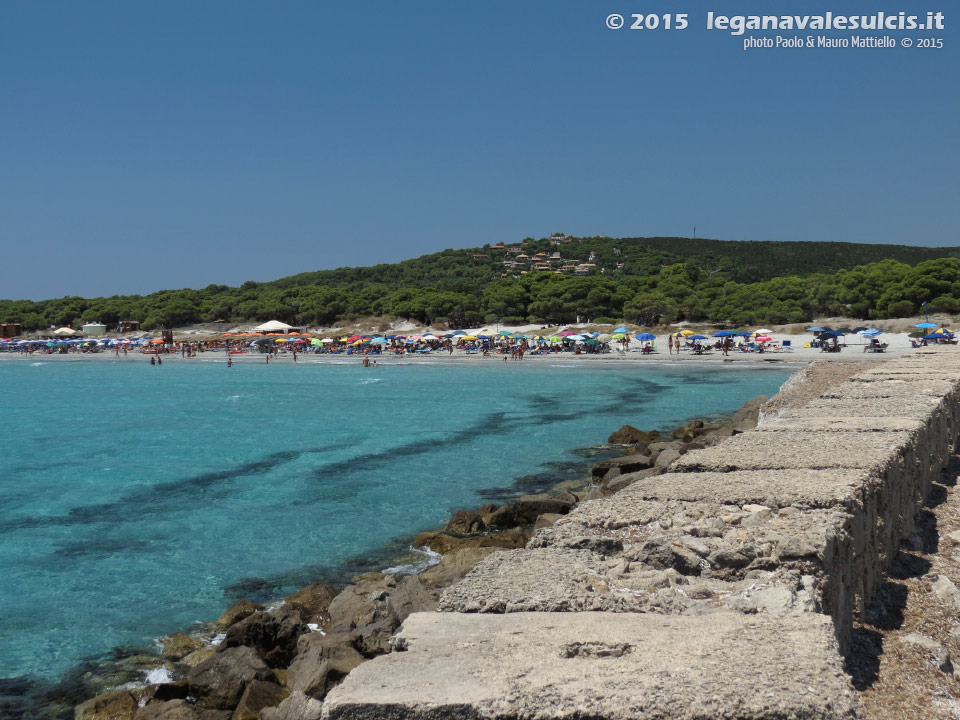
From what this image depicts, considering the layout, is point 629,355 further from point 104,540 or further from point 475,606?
point 475,606

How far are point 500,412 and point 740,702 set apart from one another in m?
26.4

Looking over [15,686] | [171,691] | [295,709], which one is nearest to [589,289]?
[15,686]

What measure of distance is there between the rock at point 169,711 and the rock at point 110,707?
1.29 feet

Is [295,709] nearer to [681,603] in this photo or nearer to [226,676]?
[226,676]

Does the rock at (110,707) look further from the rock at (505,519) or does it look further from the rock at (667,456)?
the rock at (667,456)

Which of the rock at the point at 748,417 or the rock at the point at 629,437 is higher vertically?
the rock at the point at 748,417

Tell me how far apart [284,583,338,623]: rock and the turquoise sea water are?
1.05 meters

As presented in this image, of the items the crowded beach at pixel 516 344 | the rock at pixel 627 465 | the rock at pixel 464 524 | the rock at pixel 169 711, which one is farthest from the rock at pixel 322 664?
the crowded beach at pixel 516 344

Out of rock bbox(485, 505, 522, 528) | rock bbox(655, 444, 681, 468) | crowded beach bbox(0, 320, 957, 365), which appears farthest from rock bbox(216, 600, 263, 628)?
crowded beach bbox(0, 320, 957, 365)

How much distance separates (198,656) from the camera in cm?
812

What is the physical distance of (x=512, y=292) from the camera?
240ft

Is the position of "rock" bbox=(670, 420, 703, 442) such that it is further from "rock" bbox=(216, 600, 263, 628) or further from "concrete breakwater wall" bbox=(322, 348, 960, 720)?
"concrete breakwater wall" bbox=(322, 348, 960, 720)

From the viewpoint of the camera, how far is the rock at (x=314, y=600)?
8.87 m

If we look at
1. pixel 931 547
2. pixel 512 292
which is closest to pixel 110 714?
pixel 931 547
